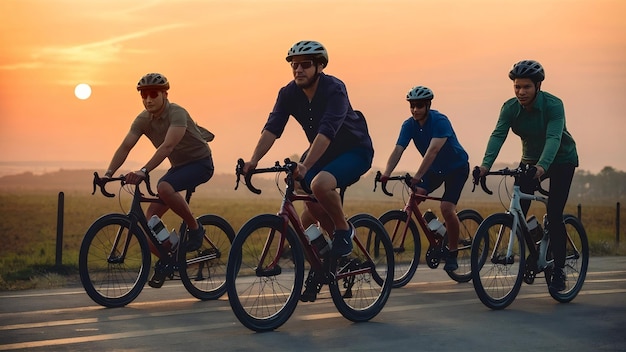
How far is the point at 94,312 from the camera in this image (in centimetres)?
938

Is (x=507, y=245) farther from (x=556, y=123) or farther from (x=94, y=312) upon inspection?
(x=94, y=312)

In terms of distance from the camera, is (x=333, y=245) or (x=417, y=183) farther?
(x=417, y=183)

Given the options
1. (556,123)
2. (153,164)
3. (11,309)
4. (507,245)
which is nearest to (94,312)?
(11,309)

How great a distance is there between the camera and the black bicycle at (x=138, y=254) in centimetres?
977

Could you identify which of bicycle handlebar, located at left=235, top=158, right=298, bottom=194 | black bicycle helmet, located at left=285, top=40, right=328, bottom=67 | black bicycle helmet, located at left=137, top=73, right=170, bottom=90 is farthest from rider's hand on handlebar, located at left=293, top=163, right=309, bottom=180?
black bicycle helmet, located at left=137, top=73, right=170, bottom=90

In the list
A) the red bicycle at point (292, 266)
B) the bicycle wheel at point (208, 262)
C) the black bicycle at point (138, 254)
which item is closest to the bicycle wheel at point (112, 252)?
the black bicycle at point (138, 254)

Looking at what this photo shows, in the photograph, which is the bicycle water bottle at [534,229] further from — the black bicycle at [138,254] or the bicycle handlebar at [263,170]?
the bicycle handlebar at [263,170]

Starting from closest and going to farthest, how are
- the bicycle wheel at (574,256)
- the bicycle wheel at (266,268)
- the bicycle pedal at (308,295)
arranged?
the bicycle wheel at (266,268), the bicycle pedal at (308,295), the bicycle wheel at (574,256)

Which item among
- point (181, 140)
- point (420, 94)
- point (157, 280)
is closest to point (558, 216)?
point (420, 94)

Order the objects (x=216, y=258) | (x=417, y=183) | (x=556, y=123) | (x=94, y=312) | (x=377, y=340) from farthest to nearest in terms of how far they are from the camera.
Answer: (x=417, y=183)
(x=216, y=258)
(x=556, y=123)
(x=94, y=312)
(x=377, y=340)

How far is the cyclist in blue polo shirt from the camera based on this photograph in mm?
11742

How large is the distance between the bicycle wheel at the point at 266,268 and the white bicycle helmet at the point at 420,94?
368cm

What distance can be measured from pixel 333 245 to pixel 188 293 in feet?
9.49

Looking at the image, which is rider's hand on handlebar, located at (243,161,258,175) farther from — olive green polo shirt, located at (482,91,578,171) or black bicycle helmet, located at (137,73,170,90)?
olive green polo shirt, located at (482,91,578,171)
